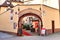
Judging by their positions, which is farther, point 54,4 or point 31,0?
point 31,0

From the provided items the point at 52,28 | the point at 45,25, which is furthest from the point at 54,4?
the point at 45,25

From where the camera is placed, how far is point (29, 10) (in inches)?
1214

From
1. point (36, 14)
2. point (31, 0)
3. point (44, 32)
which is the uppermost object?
point (31, 0)

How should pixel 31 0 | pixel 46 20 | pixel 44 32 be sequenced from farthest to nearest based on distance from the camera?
pixel 31 0
pixel 46 20
pixel 44 32

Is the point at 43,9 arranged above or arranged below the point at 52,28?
above

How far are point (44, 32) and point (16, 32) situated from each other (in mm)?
4092

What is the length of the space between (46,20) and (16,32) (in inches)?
207

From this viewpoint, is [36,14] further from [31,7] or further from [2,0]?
[2,0]

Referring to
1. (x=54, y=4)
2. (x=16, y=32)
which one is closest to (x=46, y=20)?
(x=16, y=32)

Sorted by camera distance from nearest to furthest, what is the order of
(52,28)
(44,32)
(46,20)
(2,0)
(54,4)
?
(44,32) < (46,20) < (52,28) < (54,4) < (2,0)

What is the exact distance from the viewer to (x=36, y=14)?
101ft

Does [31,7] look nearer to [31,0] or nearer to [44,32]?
[44,32]

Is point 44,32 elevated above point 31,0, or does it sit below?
below

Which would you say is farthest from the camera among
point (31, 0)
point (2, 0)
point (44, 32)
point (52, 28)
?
point (2, 0)
